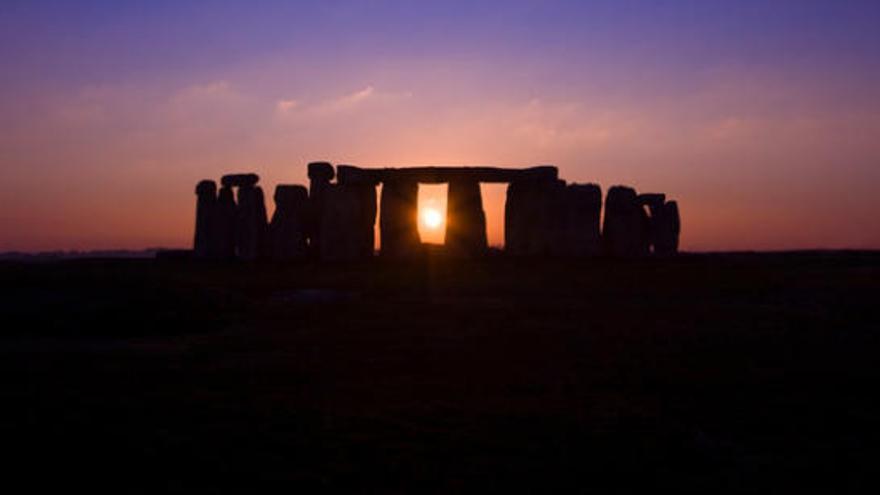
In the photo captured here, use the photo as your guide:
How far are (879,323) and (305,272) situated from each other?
1437cm

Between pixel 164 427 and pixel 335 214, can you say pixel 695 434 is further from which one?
pixel 335 214

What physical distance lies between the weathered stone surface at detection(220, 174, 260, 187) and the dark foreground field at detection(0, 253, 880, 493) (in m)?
12.8

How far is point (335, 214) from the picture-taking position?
25.1m

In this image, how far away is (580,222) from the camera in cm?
2562

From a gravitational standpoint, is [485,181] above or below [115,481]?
above

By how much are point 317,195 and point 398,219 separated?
2893 mm

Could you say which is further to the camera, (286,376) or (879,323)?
(879,323)

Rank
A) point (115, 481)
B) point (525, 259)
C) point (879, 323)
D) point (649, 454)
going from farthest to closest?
point (525, 259) < point (879, 323) < point (649, 454) < point (115, 481)

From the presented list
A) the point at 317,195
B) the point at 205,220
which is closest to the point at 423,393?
the point at 317,195

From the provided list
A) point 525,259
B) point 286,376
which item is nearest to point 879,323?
point 286,376

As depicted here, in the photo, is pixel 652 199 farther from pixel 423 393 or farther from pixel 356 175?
pixel 423 393

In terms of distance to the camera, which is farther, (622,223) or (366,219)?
(622,223)

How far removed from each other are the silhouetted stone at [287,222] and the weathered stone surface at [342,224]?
4.39 feet

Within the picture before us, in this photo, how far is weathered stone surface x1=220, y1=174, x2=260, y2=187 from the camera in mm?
26547
